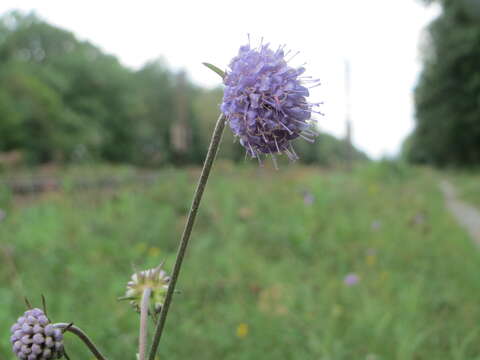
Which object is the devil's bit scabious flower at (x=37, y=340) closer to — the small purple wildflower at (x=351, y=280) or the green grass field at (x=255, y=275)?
the green grass field at (x=255, y=275)

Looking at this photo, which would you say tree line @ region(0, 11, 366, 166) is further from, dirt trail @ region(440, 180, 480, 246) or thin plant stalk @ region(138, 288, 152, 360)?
thin plant stalk @ region(138, 288, 152, 360)

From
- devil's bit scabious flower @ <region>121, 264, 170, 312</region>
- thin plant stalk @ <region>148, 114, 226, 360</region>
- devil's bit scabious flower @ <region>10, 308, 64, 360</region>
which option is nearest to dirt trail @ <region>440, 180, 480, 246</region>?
devil's bit scabious flower @ <region>121, 264, 170, 312</region>

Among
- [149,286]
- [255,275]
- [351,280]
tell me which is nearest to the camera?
[149,286]

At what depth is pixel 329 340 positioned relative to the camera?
3.62 m

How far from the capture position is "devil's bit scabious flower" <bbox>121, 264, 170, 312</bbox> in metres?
1.36

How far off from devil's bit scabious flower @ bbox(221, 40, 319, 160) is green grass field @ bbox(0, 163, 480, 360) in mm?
2685

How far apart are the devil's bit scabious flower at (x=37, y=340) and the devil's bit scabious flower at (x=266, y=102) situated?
0.69m

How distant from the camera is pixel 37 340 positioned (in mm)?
1055

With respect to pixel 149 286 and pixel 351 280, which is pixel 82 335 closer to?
pixel 149 286

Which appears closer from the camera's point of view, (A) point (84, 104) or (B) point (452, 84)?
(B) point (452, 84)

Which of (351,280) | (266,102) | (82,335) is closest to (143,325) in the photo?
(82,335)

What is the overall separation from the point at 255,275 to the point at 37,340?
411 cm

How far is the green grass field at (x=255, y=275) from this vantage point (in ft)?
12.0

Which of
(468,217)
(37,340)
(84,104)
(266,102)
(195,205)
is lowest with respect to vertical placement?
(468,217)
